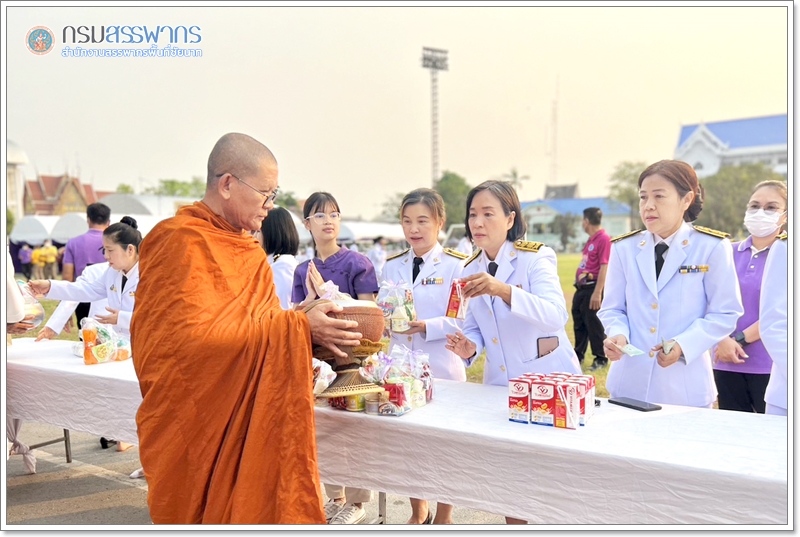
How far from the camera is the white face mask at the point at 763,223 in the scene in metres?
3.64

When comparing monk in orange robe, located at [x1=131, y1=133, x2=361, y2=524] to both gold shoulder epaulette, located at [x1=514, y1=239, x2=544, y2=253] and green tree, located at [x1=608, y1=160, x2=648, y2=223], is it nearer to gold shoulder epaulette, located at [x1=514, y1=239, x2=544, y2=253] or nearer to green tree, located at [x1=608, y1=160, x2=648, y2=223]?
gold shoulder epaulette, located at [x1=514, y1=239, x2=544, y2=253]

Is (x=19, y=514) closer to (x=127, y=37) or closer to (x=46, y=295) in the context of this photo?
(x=46, y=295)

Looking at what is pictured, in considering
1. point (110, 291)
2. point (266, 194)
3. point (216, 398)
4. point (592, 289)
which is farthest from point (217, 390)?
point (592, 289)

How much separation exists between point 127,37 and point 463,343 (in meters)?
2.81

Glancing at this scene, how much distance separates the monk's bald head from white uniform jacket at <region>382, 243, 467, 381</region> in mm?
1340

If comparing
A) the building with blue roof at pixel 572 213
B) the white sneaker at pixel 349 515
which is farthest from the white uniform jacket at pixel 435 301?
the building with blue roof at pixel 572 213

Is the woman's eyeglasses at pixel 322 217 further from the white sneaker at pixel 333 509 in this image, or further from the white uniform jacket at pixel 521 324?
the white sneaker at pixel 333 509

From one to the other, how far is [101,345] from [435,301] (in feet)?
6.99

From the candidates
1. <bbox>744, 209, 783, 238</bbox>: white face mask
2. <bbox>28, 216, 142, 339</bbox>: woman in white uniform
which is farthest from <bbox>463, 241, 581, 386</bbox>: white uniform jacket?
<bbox>28, 216, 142, 339</bbox>: woman in white uniform

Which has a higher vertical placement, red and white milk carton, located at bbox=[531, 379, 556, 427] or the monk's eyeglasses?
the monk's eyeglasses

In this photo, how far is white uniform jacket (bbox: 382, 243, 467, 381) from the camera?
3.62 m

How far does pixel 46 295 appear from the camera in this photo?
4.56 meters

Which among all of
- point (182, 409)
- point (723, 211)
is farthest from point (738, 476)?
point (723, 211)

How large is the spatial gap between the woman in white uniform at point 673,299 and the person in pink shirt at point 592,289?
16.4ft
